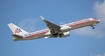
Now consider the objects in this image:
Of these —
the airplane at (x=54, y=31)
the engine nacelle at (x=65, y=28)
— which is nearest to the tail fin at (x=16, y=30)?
the airplane at (x=54, y=31)

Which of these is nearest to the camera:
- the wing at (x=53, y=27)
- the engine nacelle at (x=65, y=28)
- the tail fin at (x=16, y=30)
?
the wing at (x=53, y=27)

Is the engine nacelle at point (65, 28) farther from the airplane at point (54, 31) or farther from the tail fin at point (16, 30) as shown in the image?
the tail fin at point (16, 30)

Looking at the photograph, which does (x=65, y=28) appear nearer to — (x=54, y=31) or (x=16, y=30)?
(x=54, y=31)

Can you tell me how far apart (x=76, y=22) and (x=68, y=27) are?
4.00m

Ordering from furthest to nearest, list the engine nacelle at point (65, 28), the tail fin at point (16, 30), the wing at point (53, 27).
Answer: the tail fin at point (16, 30), the engine nacelle at point (65, 28), the wing at point (53, 27)

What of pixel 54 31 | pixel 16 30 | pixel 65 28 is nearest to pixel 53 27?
pixel 54 31

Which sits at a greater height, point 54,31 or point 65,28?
point 54,31

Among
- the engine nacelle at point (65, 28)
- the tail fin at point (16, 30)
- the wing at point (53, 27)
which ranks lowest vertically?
the engine nacelle at point (65, 28)

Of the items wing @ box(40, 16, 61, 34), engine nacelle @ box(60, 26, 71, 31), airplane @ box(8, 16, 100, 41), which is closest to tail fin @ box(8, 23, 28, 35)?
airplane @ box(8, 16, 100, 41)

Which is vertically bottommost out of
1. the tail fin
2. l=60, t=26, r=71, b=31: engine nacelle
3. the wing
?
l=60, t=26, r=71, b=31: engine nacelle

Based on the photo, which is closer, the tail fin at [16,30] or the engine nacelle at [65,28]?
the engine nacelle at [65,28]

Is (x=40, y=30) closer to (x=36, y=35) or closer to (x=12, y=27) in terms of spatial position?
(x=36, y=35)

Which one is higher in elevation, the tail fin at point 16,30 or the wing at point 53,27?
the tail fin at point 16,30

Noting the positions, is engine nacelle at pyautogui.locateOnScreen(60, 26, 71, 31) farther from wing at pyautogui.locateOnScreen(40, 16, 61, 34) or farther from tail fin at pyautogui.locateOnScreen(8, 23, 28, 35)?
tail fin at pyautogui.locateOnScreen(8, 23, 28, 35)
